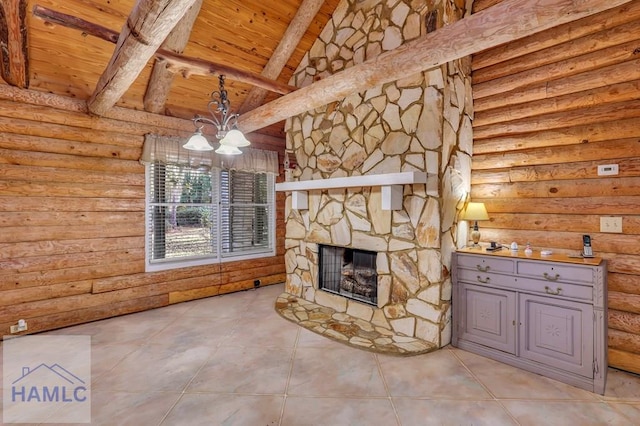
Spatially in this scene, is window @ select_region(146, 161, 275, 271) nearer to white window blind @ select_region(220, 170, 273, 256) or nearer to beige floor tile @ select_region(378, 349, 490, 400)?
white window blind @ select_region(220, 170, 273, 256)

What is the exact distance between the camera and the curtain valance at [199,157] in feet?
13.6

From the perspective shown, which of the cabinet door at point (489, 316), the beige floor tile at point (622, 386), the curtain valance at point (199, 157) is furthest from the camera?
the curtain valance at point (199, 157)

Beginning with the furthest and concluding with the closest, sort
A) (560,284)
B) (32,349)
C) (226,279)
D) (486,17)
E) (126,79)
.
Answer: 1. (226,279)
2. (32,349)
3. (126,79)
4. (560,284)
5. (486,17)

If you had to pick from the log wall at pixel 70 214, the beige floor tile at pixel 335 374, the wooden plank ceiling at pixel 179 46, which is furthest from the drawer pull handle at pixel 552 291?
the log wall at pixel 70 214

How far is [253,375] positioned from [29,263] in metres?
2.96

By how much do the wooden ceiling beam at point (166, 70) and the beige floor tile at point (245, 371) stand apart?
285 cm

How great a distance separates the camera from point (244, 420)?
6.68 ft

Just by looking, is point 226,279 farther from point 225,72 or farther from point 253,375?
point 225,72

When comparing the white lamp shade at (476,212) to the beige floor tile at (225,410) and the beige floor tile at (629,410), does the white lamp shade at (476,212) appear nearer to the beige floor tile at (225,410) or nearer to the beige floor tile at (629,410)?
the beige floor tile at (629,410)

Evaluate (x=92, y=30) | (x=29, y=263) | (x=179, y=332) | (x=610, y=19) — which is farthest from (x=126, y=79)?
(x=610, y=19)

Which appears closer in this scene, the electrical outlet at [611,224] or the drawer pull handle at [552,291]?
the drawer pull handle at [552,291]

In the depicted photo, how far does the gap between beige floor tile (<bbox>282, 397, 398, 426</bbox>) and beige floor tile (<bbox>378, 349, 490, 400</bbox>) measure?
24 centimetres

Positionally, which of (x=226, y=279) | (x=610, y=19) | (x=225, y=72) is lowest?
(x=226, y=279)

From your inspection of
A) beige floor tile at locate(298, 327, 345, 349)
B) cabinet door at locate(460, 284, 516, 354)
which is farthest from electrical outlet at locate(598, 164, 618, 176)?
beige floor tile at locate(298, 327, 345, 349)
